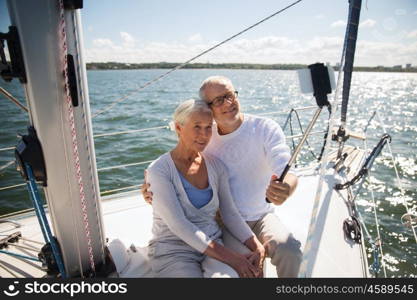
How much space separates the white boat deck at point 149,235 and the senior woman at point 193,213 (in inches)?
7.1

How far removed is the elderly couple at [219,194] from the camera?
1291mm

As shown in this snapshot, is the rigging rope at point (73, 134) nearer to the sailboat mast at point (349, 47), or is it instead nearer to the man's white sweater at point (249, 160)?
the man's white sweater at point (249, 160)

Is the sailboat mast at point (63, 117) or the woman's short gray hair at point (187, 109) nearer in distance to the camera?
the sailboat mast at point (63, 117)

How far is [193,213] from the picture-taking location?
1.38m

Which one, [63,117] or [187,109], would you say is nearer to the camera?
[63,117]

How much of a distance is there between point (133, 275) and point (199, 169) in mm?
591

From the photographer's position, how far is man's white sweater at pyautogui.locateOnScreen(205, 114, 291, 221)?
1.56 meters

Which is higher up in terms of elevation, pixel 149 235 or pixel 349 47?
pixel 349 47

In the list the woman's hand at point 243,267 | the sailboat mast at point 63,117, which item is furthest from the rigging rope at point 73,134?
the woman's hand at point 243,267

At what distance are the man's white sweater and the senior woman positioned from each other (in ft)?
0.38

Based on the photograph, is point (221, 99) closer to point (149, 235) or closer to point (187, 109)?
point (187, 109)

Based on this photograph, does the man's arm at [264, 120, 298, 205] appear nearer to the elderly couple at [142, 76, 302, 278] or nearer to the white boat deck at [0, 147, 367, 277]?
the elderly couple at [142, 76, 302, 278]

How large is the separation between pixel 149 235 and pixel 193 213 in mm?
573

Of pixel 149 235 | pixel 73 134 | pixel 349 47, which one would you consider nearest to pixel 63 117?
pixel 73 134
